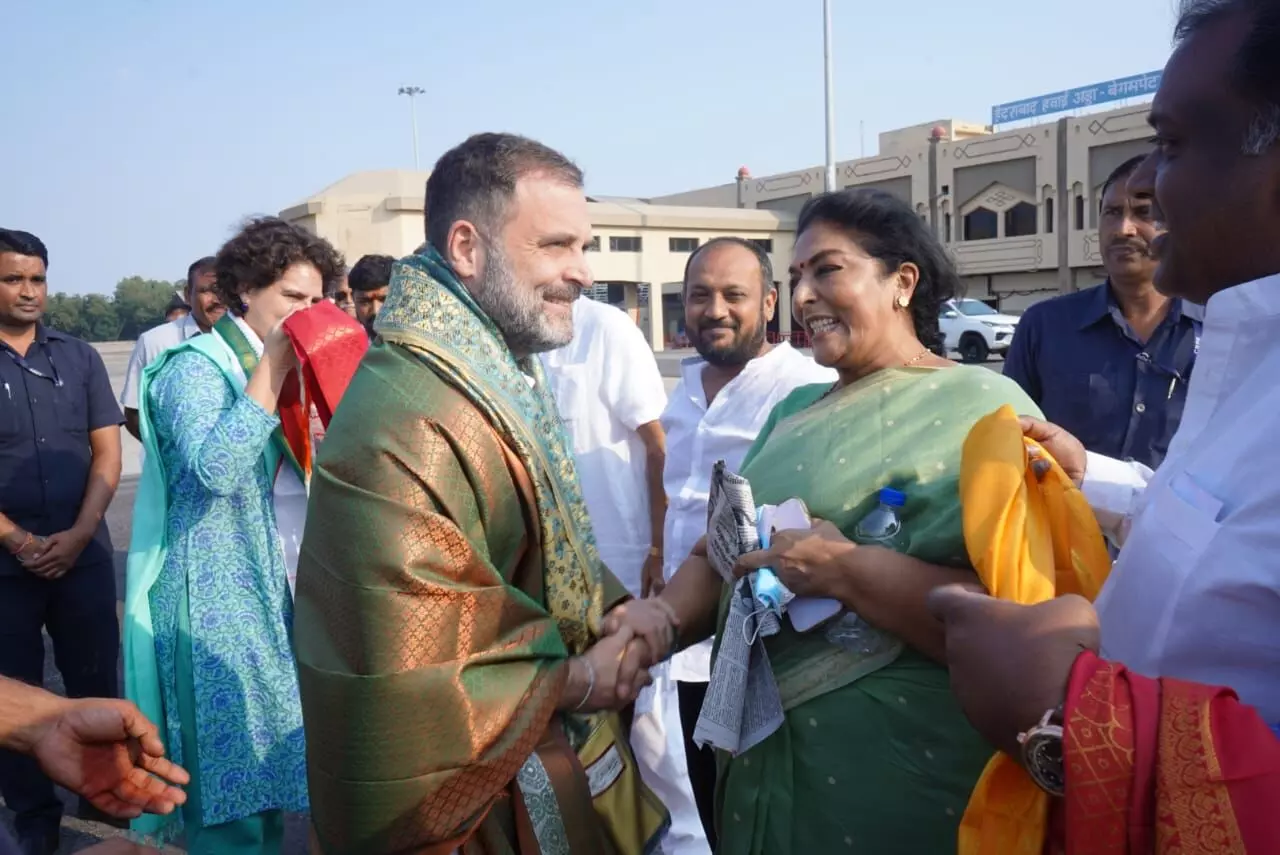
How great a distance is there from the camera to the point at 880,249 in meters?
2.24

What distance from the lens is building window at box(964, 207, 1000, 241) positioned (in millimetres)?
35656

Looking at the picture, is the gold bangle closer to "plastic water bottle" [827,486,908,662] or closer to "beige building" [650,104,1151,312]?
"plastic water bottle" [827,486,908,662]

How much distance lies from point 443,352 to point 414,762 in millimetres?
752

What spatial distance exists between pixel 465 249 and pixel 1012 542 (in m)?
1.25

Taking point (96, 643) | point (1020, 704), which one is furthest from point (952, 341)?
point (1020, 704)

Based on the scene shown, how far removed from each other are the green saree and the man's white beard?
0.63 m

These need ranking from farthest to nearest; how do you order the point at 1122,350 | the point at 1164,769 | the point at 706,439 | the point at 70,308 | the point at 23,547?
the point at 70,308, the point at 23,547, the point at 706,439, the point at 1122,350, the point at 1164,769

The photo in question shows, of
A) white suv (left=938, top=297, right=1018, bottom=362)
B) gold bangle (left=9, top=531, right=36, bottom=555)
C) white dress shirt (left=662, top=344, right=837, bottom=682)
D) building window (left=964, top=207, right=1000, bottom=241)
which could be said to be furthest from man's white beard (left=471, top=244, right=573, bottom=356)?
building window (left=964, top=207, right=1000, bottom=241)

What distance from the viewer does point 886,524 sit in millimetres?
1897

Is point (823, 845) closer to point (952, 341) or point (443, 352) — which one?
point (443, 352)

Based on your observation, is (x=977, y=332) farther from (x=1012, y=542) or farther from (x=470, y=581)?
(x=470, y=581)

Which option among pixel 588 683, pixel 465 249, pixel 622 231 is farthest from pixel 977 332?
pixel 588 683

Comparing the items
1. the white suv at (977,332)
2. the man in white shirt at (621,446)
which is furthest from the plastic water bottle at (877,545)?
the white suv at (977,332)

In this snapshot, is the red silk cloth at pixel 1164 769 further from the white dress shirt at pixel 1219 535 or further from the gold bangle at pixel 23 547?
the gold bangle at pixel 23 547
